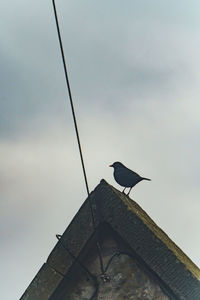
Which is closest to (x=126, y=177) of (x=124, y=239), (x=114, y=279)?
(x=124, y=239)

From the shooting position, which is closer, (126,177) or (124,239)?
(124,239)

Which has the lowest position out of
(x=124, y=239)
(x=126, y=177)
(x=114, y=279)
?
(x=114, y=279)

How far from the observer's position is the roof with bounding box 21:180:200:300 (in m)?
3.98

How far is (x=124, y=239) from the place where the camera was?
437 cm

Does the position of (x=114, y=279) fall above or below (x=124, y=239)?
below

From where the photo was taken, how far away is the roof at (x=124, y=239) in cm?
398

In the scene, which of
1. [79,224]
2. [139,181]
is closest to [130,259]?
[79,224]

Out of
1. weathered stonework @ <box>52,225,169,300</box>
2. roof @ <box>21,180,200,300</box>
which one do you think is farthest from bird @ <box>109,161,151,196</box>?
weathered stonework @ <box>52,225,169,300</box>

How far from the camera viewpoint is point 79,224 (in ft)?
15.0

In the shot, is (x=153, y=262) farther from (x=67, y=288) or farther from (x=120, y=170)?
(x=120, y=170)

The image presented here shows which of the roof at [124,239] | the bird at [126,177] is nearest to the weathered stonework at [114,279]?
the roof at [124,239]

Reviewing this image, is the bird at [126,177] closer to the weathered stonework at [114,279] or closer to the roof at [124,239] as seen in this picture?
the roof at [124,239]

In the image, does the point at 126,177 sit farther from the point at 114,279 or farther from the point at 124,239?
the point at 114,279

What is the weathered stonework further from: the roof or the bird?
the bird
